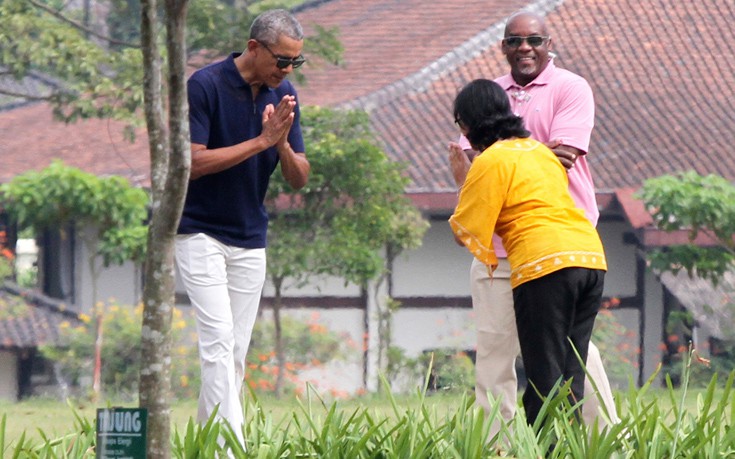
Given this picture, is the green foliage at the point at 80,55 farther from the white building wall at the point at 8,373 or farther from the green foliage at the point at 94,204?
the white building wall at the point at 8,373

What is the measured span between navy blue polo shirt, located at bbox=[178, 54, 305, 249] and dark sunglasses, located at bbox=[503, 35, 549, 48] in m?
0.84

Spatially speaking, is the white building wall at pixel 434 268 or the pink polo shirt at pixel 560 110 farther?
the white building wall at pixel 434 268

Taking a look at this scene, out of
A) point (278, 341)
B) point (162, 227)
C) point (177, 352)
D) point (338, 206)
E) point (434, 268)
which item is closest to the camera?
point (162, 227)

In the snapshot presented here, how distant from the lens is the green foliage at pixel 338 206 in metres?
15.0

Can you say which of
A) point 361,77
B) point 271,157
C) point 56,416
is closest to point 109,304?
point 361,77

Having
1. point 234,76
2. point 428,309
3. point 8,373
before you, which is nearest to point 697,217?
point 428,309

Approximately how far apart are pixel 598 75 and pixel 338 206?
281 inches

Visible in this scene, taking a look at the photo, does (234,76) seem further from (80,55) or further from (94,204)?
(94,204)

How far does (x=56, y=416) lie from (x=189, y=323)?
8.40 metres

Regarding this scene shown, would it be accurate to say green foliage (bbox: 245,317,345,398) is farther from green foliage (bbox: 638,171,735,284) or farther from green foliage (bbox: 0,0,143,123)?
green foliage (bbox: 638,171,735,284)

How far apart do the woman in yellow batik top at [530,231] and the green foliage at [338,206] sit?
30.9 ft

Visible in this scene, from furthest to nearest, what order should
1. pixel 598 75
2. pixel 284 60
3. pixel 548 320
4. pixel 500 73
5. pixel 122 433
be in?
pixel 598 75 → pixel 500 73 → pixel 284 60 → pixel 548 320 → pixel 122 433

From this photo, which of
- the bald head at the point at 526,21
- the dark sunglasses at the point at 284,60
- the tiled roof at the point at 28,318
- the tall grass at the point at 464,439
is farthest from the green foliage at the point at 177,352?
the tall grass at the point at 464,439

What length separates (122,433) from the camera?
4078mm
